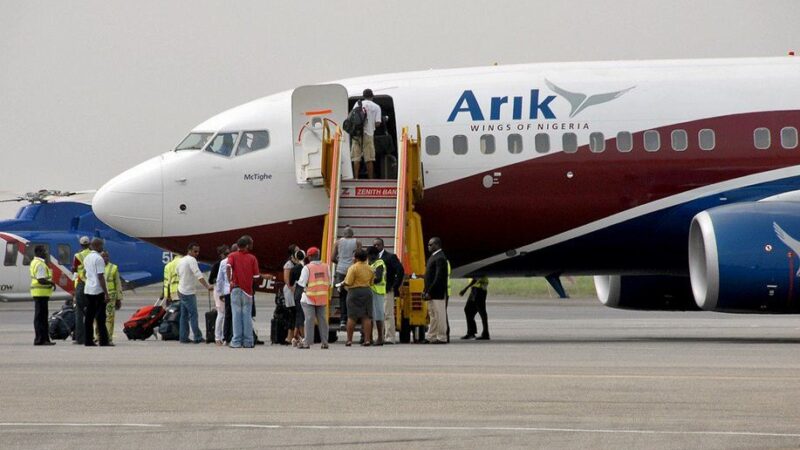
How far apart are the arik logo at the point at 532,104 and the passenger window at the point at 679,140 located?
4.20ft

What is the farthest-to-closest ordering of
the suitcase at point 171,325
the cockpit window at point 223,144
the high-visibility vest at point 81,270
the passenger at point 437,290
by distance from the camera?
1. the suitcase at point 171,325
2. the cockpit window at point 223,144
3. the high-visibility vest at point 81,270
4. the passenger at point 437,290

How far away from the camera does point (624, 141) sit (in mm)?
27891

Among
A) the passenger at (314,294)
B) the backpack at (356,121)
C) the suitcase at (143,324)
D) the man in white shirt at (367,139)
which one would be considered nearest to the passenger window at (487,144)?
the man in white shirt at (367,139)

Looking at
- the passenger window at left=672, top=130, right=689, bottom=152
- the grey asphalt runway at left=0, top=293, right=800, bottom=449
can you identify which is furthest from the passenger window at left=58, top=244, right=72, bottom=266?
the passenger window at left=672, top=130, right=689, bottom=152

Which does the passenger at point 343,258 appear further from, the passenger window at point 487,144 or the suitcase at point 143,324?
the suitcase at point 143,324

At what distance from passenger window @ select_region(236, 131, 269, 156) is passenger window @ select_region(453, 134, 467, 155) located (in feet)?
11.5

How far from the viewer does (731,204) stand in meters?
27.5

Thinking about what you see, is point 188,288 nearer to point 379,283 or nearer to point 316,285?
point 316,285

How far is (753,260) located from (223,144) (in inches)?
388

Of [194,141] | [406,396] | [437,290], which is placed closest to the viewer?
[406,396]

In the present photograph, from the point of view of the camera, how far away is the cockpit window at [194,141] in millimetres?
28828

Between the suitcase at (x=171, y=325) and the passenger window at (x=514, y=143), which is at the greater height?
the passenger window at (x=514, y=143)

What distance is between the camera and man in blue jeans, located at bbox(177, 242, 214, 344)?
1103 inches

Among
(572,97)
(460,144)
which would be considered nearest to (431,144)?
(460,144)
